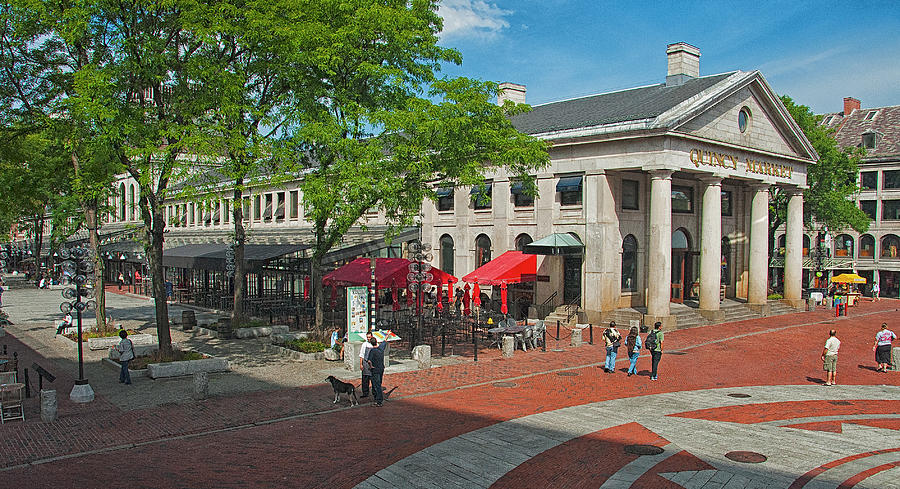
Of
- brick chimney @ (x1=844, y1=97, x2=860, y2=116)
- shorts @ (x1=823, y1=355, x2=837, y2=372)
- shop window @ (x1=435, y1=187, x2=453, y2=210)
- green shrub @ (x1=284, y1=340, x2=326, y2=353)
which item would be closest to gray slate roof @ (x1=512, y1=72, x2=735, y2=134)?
shop window @ (x1=435, y1=187, x2=453, y2=210)

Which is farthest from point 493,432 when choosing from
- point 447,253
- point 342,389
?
point 447,253

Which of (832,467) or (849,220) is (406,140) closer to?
(832,467)

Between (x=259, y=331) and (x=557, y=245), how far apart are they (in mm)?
13854

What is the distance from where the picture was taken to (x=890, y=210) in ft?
185

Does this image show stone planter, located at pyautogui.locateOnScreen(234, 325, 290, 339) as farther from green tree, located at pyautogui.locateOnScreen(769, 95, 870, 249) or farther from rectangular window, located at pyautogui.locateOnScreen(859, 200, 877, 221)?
rectangular window, located at pyautogui.locateOnScreen(859, 200, 877, 221)

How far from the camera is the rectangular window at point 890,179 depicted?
5616cm

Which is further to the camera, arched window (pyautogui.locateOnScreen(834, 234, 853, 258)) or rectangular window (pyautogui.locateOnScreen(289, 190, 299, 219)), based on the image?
arched window (pyautogui.locateOnScreen(834, 234, 853, 258))

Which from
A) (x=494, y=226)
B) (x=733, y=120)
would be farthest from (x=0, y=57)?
(x=733, y=120)

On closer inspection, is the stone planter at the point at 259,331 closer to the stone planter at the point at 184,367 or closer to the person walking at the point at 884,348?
the stone planter at the point at 184,367

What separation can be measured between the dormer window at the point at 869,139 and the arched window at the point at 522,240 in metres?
41.6

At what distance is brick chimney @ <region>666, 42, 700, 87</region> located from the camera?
121 ft

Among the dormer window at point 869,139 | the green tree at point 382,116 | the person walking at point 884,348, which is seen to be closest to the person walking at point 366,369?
the green tree at point 382,116

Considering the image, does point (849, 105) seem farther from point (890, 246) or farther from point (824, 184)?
point (824, 184)

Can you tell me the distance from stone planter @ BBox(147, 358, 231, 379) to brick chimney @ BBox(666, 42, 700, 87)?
92.8 ft
